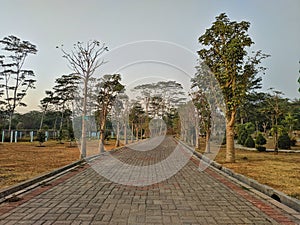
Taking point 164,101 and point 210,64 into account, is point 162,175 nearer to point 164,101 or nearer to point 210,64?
point 210,64

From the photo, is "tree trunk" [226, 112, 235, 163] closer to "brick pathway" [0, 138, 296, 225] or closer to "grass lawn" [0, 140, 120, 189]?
"brick pathway" [0, 138, 296, 225]

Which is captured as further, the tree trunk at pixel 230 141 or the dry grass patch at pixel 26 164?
the tree trunk at pixel 230 141

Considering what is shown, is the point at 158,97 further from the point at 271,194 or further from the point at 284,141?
the point at 271,194

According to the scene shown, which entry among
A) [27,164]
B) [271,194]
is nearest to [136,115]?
[27,164]

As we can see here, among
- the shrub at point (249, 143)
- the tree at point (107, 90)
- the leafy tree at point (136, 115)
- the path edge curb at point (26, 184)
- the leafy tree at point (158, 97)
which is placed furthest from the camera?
the leafy tree at point (158, 97)

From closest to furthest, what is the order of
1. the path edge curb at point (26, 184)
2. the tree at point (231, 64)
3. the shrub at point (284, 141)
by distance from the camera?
the path edge curb at point (26, 184), the tree at point (231, 64), the shrub at point (284, 141)

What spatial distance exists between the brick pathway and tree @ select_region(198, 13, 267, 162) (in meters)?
4.67

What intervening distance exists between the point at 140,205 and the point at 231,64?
25.7ft

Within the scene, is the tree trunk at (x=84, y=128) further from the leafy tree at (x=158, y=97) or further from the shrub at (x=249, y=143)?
the leafy tree at (x=158, y=97)

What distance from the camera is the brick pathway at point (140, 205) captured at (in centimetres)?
389

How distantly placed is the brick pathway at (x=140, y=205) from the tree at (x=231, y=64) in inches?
184

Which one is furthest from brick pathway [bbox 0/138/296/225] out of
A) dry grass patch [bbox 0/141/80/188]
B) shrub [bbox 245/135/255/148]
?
shrub [bbox 245/135/255/148]

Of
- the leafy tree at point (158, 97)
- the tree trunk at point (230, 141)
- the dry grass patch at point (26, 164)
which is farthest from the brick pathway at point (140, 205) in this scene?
the leafy tree at point (158, 97)

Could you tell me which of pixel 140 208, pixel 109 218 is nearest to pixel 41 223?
pixel 109 218
